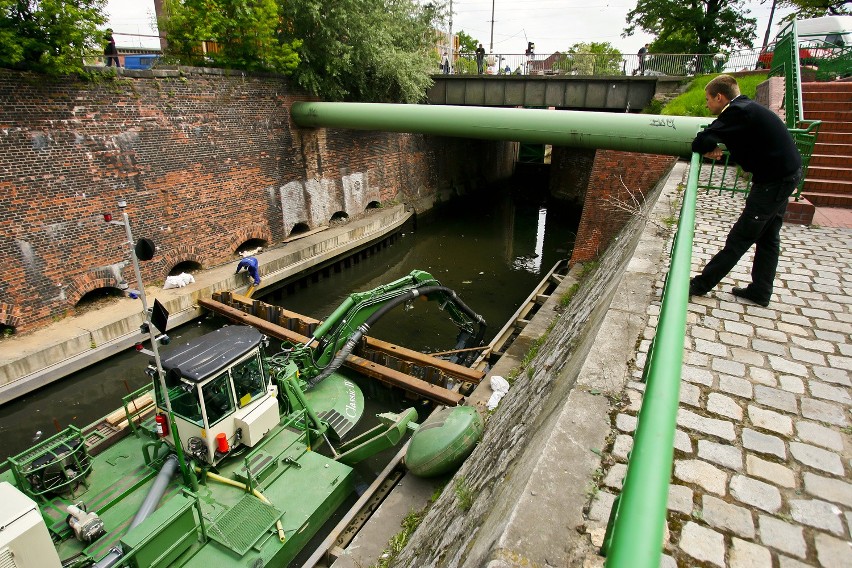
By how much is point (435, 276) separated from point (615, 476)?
12.7 m

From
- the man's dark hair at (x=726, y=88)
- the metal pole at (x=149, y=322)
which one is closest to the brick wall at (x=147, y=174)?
the metal pole at (x=149, y=322)

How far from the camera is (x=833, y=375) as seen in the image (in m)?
3.35

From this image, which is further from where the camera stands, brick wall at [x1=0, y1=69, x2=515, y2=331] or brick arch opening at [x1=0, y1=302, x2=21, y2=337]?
brick wall at [x1=0, y1=69, x2=515, y2=331]

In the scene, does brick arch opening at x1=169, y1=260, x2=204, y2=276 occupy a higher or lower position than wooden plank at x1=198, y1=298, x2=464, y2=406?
higher

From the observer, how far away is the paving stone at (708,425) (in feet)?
9.19

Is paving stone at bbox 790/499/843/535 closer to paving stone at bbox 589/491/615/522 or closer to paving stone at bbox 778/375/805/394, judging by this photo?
paving stone at bbox 589/491/615/522

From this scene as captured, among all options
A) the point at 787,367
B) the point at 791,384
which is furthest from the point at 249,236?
the point at 791,384

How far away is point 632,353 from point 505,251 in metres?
14.4

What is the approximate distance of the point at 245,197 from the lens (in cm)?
1390

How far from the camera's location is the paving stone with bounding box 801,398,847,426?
2912mm

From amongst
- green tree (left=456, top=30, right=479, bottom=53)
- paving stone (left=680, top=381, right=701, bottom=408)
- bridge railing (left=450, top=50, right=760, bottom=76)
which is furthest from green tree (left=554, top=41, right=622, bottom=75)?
green tree (left=456, top=30, right=479, bottom=53)

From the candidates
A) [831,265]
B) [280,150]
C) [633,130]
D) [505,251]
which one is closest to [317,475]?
[831,265]

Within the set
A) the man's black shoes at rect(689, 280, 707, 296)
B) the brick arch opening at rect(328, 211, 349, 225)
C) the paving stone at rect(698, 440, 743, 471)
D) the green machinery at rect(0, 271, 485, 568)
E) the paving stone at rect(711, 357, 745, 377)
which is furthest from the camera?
the brick arch opening at rect(328, 211, 349, 225)

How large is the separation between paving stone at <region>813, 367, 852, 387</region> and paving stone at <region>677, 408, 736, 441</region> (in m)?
1.03
